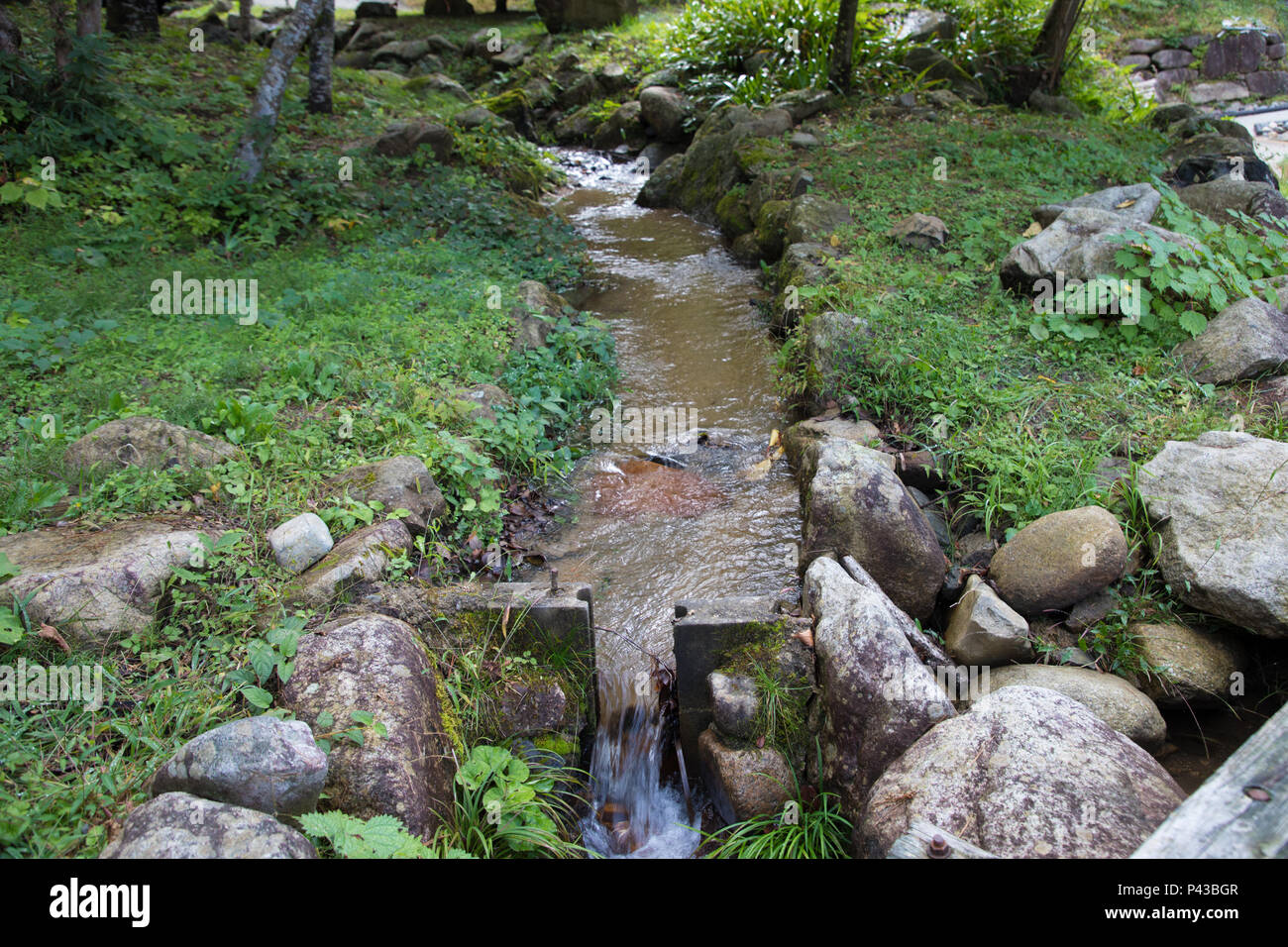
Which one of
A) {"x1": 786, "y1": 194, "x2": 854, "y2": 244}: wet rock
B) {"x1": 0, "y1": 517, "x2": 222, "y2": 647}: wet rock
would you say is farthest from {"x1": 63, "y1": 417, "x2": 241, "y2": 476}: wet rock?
{"x1": 786, "y1": 194, "x2": 854, "y2": 244}: wet rock

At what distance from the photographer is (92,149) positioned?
781 centimetres

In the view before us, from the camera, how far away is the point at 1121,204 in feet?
22.3

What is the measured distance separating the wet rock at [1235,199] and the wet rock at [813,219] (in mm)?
3090

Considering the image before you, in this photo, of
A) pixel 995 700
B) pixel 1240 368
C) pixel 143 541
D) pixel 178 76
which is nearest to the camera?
pixel 995 700

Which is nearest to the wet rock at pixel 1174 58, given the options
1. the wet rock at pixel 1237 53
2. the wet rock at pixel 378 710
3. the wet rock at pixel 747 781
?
the wet rock at pixel 1237 53

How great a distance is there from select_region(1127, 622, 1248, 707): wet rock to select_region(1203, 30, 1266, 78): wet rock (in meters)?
17.5

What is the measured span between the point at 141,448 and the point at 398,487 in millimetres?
1309

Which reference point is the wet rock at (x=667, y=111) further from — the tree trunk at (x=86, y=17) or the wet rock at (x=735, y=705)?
the wet rock at (x=735, y=705)

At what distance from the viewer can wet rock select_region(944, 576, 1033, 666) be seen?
366 cm

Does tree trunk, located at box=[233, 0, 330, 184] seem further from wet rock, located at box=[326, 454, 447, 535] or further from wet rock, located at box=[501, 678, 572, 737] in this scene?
wet rock, located at box=[501, 678, 572, 737]

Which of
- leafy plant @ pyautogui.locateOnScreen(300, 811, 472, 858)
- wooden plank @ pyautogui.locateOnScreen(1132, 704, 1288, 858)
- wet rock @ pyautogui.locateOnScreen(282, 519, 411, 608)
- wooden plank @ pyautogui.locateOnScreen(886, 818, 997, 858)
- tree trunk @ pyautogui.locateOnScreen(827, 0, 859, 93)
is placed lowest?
leafy plant @ pyautogui.locateOnScreen(300, 811, 472, 858)

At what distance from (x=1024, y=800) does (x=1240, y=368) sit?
403 centimetres

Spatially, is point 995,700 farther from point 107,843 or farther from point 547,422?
point 547,422
